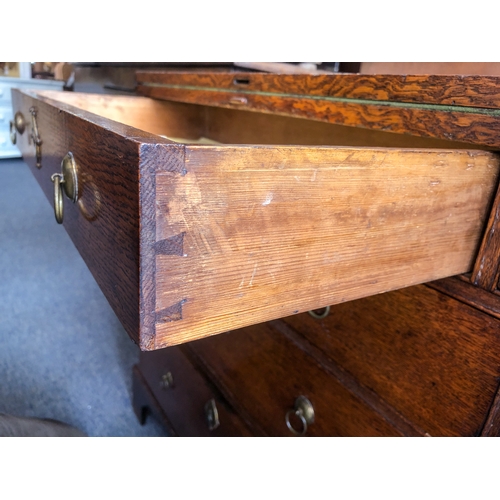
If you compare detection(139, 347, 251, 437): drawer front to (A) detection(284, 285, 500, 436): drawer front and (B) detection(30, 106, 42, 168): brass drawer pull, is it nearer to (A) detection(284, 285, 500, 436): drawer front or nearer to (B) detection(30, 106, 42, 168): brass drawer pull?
(A) detection(284, 285, 500, 436): drawer front

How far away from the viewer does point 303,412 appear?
60 centimetres

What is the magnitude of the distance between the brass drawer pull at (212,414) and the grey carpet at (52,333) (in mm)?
350

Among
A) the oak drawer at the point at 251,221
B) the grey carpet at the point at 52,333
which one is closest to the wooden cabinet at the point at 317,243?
the oak drawer at the point at 251,221

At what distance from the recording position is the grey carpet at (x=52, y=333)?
3.34 feet

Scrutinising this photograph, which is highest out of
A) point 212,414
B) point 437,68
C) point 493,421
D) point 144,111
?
point 437,68

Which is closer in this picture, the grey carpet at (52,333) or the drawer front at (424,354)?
the drawer front at (424,354)

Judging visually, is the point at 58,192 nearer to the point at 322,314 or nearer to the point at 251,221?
the point at 251,221

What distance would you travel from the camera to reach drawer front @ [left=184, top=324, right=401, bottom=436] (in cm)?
54

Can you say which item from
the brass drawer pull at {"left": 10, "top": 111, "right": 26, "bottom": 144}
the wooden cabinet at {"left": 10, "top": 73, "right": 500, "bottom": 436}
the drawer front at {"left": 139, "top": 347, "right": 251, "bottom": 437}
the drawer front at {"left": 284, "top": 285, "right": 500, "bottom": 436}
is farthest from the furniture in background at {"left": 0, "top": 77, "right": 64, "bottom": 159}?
the drawer front at {"left": 284, "top": 285, "right": 500, "bottom": 436}

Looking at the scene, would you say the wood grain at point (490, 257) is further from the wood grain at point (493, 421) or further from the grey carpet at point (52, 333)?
the grey carpet at point (52, 333)

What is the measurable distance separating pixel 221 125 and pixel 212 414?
2.13 ft

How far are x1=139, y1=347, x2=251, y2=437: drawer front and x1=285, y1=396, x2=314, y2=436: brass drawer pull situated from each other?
14 centimetres

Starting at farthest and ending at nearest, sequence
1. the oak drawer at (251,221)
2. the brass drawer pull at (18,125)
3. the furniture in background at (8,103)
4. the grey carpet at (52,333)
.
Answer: the furniture in background at (8,103) → the grey carpet at (52,333) → the brass drawer pull at (18,125) → the oak drawer at (251,221)

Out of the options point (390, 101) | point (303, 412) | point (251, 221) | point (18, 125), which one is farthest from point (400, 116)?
point (18, 125)
